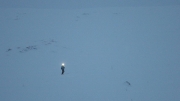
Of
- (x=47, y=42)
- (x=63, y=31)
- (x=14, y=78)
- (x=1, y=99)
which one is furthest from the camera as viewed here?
(x=63, y=31)

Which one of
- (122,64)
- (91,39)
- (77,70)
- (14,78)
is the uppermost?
(91,39)

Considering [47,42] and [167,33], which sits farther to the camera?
[167,33]

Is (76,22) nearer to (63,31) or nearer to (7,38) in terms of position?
(63,31)

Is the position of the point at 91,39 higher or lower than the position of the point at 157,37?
lower

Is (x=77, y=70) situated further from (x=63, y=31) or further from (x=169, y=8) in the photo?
(x=169, y=8)

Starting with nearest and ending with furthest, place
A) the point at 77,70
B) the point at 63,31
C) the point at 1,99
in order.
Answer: the point at 1,99 → the point at 77,70 → the point at 63,31

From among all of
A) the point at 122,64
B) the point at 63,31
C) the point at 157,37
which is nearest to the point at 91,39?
the point at 63,31

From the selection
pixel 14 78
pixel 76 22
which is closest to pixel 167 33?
pixel 76 22
